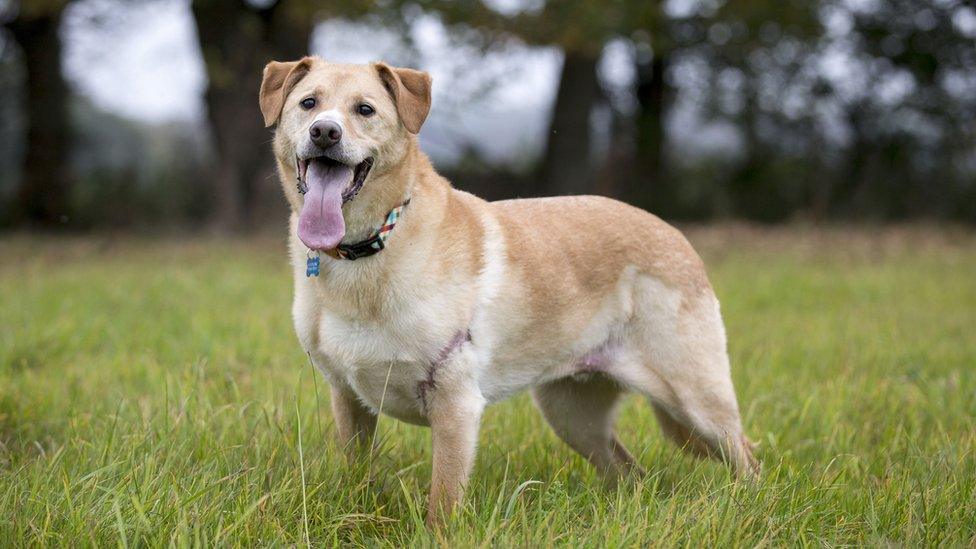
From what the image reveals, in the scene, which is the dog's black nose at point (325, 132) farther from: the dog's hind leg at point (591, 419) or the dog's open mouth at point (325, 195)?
the dog's hind leg at point (591, 419)

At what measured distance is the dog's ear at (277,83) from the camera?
357 centimetres

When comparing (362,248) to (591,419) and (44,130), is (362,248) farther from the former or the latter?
(44,130)

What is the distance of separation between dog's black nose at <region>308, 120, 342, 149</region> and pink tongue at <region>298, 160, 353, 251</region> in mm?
136

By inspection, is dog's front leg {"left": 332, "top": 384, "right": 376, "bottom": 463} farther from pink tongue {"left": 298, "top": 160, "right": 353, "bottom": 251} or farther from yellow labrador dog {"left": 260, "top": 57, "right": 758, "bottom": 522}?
pink tongue {"left": 298, "top": 160, "right": 353, "bottom": 251}

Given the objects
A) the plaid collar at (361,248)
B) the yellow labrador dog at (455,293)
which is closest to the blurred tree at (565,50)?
the yellow labrador dog at (455,293)

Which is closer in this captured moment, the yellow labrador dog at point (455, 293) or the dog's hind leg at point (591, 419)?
the yellow labrador dog at point (455, 293)

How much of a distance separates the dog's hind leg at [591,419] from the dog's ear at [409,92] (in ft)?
4.56

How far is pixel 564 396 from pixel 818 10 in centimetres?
1413

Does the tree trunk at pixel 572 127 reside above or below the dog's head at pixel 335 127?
below

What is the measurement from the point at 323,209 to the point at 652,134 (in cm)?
1494

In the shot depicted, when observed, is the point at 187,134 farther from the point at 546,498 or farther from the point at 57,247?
the point at 546,498

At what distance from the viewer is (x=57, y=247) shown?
1359cm

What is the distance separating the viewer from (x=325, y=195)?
10.6 ft

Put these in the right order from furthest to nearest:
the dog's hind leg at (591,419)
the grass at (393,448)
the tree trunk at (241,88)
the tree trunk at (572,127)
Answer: the tree trunk at (572,127), the tree trunk at (241,88), the dog's hind leg at (591,419), the grass at (393,448)
